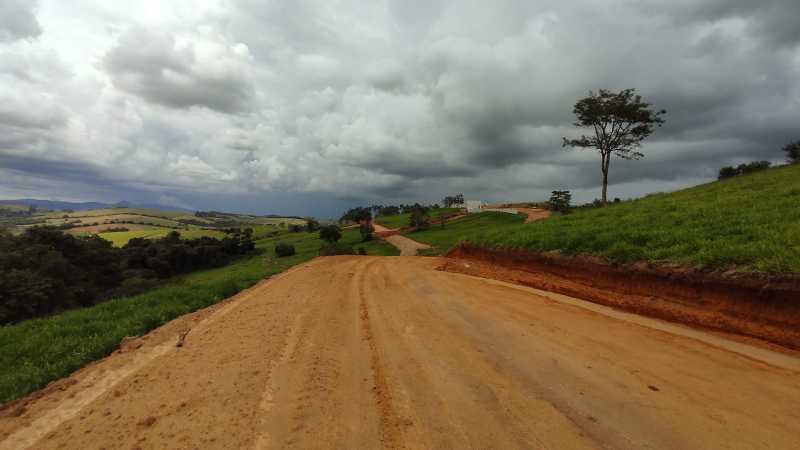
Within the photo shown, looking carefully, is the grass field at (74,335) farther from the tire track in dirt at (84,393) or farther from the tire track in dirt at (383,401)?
the tire track in dirt at (383,401)

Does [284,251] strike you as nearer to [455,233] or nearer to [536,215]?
[455,233]

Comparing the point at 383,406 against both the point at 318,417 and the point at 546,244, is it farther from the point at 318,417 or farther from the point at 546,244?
the point at 546,244

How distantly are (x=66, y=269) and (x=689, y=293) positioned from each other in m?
44.6

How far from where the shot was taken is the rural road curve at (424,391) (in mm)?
3506

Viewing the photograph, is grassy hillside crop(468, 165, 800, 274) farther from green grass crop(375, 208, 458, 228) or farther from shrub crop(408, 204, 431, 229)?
green grass crop(375, 208, 458, 228)

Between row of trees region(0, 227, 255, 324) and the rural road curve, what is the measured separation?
2176 centimetres

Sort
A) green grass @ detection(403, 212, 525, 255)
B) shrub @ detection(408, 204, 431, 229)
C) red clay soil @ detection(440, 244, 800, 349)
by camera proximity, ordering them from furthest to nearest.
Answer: shrub @ detection(408, 204, 431, 229), green grass @ detection(403, 212, 525, 255), red clay soil @ detection(440, 244, 800, 349)

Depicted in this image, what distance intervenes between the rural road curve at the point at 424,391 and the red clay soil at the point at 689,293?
0.98 meters

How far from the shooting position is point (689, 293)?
7414 mm

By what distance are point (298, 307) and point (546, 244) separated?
368 inches

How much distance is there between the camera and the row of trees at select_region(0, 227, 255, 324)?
68.6ft

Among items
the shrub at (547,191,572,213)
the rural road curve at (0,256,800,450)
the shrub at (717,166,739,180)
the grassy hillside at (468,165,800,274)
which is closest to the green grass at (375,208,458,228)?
the shrub at (547,191,572,213)

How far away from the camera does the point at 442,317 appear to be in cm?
777

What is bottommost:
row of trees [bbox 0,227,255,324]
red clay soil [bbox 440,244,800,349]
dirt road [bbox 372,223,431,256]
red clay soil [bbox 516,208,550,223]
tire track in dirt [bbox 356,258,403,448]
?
row of trees [bbox 0,227,255,324]
